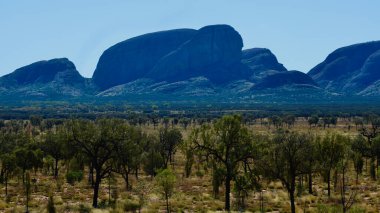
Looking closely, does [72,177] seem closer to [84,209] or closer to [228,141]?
[84,209]

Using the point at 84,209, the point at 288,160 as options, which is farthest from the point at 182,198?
the point at 288,160

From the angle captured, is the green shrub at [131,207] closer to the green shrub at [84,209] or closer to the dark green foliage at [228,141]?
the green shrub at [84,209]

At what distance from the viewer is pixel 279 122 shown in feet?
625

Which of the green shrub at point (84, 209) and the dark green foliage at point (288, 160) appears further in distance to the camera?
the green shrub at point (84, 209)

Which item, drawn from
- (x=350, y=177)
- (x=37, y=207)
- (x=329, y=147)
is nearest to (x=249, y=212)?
(x=329, y=147)

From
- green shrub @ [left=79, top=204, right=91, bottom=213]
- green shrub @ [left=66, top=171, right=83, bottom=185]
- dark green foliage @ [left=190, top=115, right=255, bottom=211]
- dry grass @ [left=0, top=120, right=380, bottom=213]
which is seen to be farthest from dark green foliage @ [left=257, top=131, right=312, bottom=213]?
green shrub @ [left=66, top=171, right=83, bottom=185]

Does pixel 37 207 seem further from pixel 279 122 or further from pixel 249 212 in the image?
pixel 279 122

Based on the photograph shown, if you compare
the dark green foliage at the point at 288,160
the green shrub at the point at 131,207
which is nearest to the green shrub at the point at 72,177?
the green shrub at the point at 131,207

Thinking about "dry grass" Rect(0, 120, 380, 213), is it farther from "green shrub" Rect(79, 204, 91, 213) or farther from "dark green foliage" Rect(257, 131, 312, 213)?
"dark green foliage" Rect(257, 131, 312, 213)

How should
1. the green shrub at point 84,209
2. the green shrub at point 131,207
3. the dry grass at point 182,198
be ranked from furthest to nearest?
the dry grass at point 182,198 < the green shrub at point 131,207 < the green shrub at point 84,209

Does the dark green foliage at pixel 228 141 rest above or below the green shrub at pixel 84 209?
above

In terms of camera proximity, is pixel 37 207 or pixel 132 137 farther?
pixel 132 137

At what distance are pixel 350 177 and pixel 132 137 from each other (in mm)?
34978

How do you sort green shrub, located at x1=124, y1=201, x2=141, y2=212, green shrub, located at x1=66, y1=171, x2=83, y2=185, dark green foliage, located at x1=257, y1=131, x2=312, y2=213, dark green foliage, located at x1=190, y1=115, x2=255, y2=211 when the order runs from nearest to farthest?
dark green foliage, located at x1=257, y1=131, x2=312, y2=213, green shrub, located at x1=124, y1=201, x2=141, y2=212, dark green foliage, located at x1=190, y1=115, x2=255, y2=211, green shrub, located at x1=66, y1=171, x2=83, y2=185
